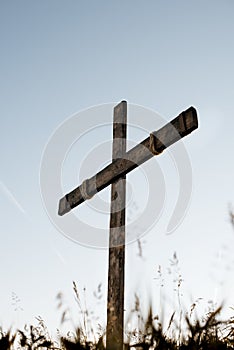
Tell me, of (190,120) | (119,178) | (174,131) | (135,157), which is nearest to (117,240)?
(119,178)

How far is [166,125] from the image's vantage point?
4.41 meters

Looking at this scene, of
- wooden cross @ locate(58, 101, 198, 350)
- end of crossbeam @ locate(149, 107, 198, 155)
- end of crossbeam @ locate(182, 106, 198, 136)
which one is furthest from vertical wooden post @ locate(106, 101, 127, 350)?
end of crossbeam @ locate(182, 106, 198, 136)

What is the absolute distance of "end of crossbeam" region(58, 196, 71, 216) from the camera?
591 centimetres

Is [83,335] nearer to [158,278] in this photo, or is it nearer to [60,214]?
[158,278]

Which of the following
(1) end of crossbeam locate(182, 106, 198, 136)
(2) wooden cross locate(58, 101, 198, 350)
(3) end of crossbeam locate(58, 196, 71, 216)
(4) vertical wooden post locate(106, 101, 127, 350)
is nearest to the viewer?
(1) end of crossbeam locate(182, 106, 198, 136)

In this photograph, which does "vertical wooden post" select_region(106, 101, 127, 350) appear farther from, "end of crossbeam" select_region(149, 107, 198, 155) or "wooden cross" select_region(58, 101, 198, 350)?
"end of crossbeam" select_region(149, 107, 198, 155)

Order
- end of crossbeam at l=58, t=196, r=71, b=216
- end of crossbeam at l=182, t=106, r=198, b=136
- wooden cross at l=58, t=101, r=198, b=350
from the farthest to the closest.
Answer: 1. end of crossbeam at l=58, t=196, r=71, b=216
2. wooden cross at l=58, t=101, r=198, b=350
3. end of crossbeam at l=182, t=106, r=198, b=136

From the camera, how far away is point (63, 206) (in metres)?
5.98

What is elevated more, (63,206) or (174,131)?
(63,206)

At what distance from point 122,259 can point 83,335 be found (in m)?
2.46

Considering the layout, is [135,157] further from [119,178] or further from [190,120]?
[190,120]

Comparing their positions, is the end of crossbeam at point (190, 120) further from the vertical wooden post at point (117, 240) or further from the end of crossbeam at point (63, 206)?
the end of crossbeam at point (63, 206)

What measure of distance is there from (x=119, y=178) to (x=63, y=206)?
116 cm

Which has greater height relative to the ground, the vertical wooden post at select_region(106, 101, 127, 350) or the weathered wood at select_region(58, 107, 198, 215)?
the weathered wood at select_region(58, 107, 198, 215)
